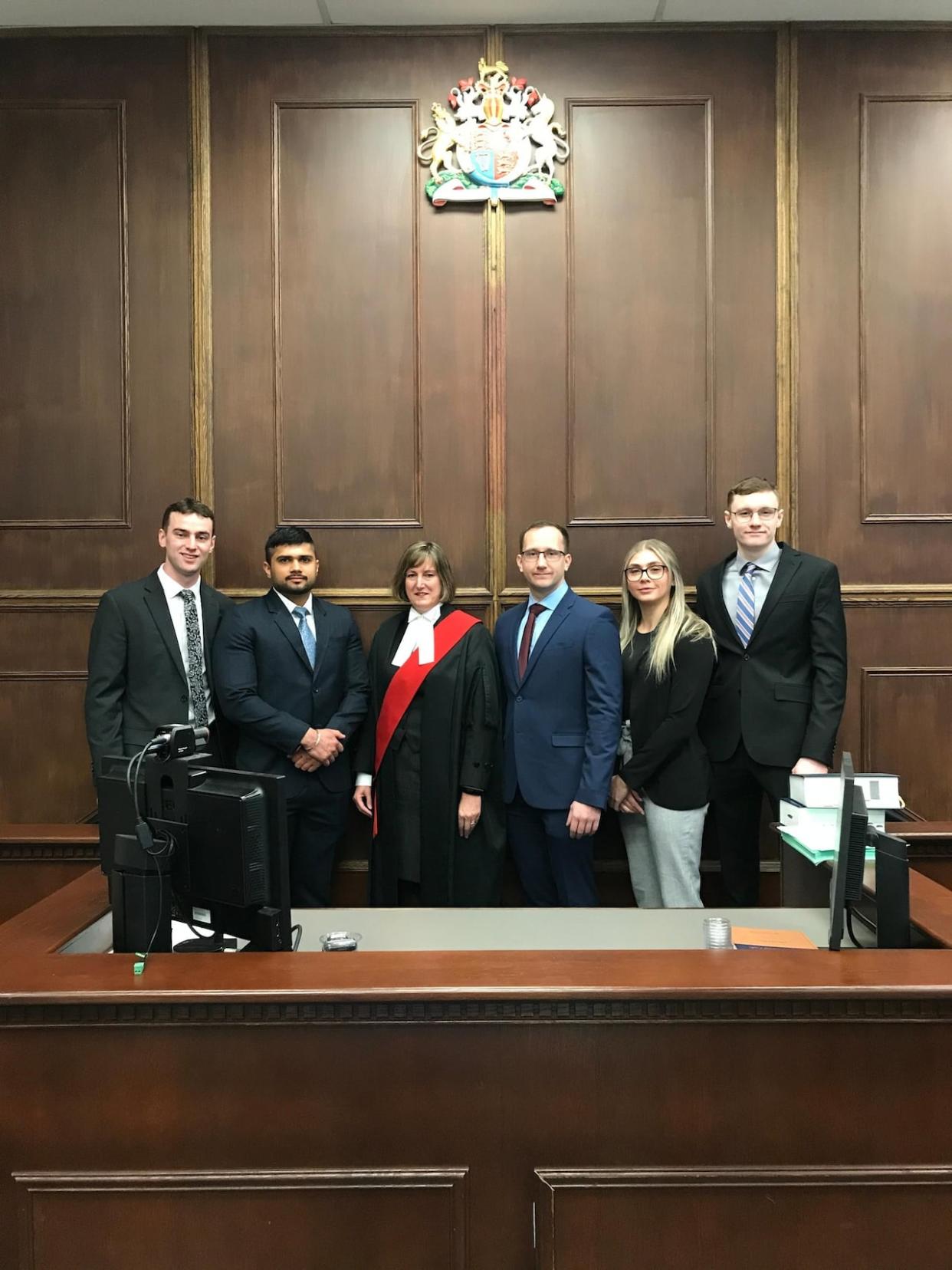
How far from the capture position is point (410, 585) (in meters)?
3.37

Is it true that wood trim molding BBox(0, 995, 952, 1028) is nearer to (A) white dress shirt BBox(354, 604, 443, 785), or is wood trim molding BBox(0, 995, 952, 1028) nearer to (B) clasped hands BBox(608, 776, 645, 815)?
(B) clasped hands BBox(608, 776, 645, 815)

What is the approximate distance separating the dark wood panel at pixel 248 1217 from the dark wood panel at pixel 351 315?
2.41m

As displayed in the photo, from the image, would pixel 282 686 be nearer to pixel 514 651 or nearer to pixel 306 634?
pixel 306 634

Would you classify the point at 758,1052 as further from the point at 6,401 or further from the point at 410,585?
the point at 6,401

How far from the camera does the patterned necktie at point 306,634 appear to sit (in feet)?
10.9

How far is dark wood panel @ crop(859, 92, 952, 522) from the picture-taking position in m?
3.68

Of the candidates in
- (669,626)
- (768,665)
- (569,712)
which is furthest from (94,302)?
(768,665)

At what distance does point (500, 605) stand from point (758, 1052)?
2.33m

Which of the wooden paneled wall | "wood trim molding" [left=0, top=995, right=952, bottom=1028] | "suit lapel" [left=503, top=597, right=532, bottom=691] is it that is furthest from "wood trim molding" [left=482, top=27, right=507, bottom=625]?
"wood trim molding" [left=0, top=995, right=952, bottom=1028]

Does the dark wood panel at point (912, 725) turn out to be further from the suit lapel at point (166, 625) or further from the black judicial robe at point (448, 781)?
the suit lapel at point (166, 625)

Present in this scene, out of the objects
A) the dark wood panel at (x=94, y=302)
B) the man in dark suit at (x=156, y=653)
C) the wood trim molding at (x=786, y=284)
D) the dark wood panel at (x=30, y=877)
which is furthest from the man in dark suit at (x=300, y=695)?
the wood trim molding at (x=786, y=284)

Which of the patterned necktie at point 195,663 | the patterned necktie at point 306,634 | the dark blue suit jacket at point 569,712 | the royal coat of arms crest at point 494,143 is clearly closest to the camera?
the dark blue suit jacket at point 569,712

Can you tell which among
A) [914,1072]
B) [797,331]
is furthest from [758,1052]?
[797,331]

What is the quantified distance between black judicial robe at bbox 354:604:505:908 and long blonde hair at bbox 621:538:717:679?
528 millimetres
